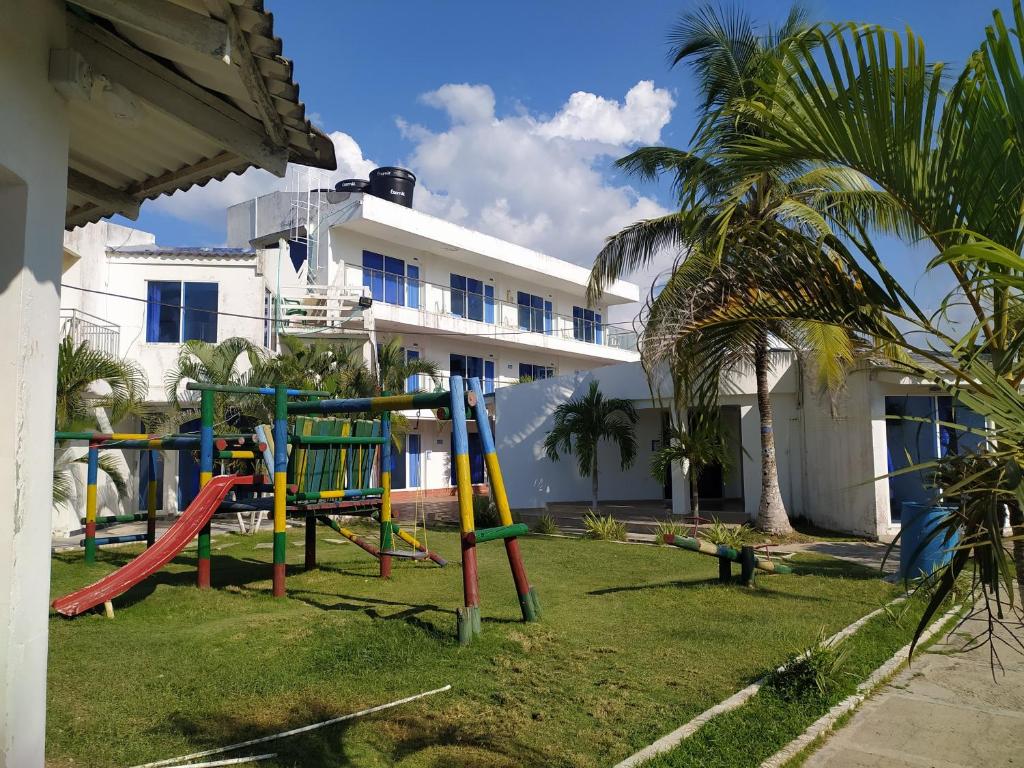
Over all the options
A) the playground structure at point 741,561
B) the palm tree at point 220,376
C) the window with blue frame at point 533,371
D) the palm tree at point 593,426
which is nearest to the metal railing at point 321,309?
the palm tree at point 220,376

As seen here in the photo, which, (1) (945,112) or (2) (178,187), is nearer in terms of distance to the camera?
(1) (945,112)

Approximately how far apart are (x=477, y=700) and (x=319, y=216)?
915 inches

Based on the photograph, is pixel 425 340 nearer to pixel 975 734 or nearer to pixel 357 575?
pixel 357 575

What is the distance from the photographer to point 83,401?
46.5ft

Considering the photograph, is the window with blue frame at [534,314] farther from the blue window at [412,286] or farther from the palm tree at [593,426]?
the palm tree at [593,426]

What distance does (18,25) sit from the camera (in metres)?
3.01

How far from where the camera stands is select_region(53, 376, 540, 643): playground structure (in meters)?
7.16

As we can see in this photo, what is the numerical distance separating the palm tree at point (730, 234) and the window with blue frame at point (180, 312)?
10203 mm

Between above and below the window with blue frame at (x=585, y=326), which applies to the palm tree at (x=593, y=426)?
below

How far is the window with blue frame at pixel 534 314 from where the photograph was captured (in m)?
32.7

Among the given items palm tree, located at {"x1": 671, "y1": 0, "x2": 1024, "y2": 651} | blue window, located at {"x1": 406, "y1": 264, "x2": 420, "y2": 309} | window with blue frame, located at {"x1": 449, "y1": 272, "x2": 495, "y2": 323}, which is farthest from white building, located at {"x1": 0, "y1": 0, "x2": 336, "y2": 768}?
window with blue frame, located at {"x1": 449, "y1": 272, "x2": 495, "y2": 323}

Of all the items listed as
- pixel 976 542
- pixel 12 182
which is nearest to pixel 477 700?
pixel 976 542

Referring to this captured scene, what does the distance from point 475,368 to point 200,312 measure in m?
12.4

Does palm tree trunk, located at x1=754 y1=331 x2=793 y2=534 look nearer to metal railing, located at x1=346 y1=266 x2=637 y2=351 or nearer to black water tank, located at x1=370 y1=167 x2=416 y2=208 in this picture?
metal railing, located at x1=346 y1=266 x2=637 y2=351
